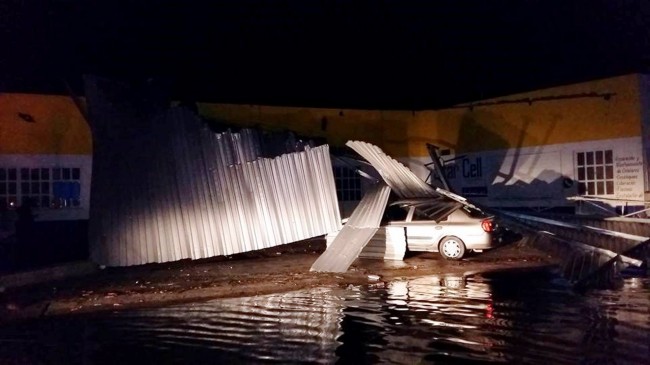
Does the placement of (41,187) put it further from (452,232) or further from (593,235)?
(593,235)

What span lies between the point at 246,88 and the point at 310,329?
15.4m

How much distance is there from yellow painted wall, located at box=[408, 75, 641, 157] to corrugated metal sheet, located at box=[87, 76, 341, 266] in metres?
8.39

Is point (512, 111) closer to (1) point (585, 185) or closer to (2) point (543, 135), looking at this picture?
(2) point (543, 135)

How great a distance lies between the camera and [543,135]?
72.3 feet

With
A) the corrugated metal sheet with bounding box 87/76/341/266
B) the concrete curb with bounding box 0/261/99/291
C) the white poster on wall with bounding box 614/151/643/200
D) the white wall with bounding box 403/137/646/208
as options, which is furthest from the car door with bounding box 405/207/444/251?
the concrete curb with bounding box 0/261/99/291

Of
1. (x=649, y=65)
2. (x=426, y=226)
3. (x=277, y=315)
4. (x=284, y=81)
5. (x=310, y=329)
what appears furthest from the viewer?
(x=284, y=81)

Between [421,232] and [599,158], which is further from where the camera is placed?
[599,158]

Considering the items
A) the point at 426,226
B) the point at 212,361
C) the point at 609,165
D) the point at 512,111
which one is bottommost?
the point at 212,361

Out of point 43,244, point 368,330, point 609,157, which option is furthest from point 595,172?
point 43,244

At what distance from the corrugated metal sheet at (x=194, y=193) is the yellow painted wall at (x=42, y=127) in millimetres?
5238

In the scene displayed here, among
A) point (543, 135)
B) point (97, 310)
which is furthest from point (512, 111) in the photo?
point (97, 310)

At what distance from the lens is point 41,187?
21125 millimetres

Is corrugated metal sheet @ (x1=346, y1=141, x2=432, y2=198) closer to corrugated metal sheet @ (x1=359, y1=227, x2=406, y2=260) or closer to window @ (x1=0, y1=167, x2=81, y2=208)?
corrugated metal sheet @ (x1=359, y1=227, x2=406, y2=260)

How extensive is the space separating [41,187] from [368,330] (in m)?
14.3
